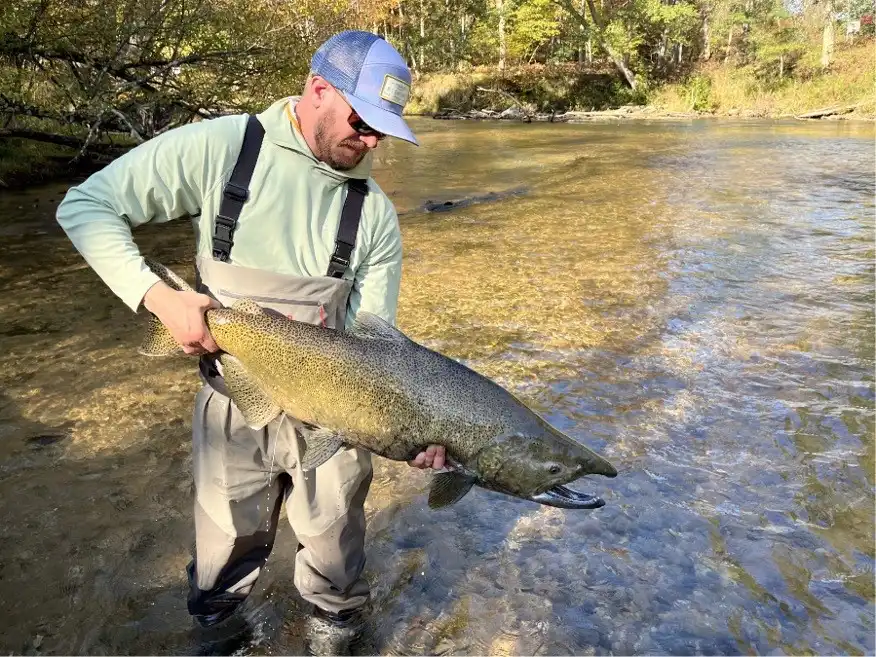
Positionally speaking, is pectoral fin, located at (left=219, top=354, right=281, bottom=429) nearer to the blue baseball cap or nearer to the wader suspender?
the wader suspender

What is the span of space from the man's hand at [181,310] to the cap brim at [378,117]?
865 millimetres

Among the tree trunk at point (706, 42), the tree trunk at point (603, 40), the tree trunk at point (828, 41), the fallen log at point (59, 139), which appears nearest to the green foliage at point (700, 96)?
the tree trunk at point (603, 40)

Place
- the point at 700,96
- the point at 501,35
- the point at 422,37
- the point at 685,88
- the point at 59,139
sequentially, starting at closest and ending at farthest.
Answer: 1. the point at 59,139
2. the point at 700,96
3. the point at 685,88
4. the point at 501,35
5. the point at 422,37

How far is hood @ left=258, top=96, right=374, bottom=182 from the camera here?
2.56 metres

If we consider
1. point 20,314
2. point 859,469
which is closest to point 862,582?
point 859,469

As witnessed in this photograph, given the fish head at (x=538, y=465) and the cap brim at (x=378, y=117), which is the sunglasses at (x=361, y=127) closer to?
the cap brim at (x=378, y=117)

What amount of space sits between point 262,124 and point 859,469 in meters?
4.41

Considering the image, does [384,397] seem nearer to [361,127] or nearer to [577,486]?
[361,127]

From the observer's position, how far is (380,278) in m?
2.82

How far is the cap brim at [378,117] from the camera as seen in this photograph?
7.88 feet

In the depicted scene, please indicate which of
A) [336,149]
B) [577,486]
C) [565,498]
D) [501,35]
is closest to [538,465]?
[565,498]

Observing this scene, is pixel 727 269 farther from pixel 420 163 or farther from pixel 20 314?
pixel 420 163

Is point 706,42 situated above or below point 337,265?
above

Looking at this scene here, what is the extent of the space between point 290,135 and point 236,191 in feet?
0.97
